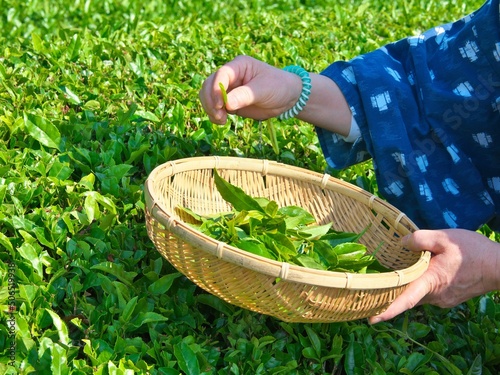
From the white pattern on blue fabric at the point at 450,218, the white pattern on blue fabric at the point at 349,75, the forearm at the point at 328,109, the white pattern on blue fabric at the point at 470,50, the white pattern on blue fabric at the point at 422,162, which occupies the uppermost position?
the white pattern on blue fabric at the point at 470,50

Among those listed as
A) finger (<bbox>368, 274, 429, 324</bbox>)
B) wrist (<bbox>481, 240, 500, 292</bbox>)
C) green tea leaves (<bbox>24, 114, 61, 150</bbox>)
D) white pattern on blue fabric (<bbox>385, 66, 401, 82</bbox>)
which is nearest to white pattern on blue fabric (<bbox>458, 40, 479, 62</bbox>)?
white pattern on blue fabric (<bbox>385, 66, 401, 82</bbox>)

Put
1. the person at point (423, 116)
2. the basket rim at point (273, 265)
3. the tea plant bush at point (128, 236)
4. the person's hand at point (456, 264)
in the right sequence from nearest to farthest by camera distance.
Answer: the basket rim at point (273, 265) → the tea plant bush at point (128, 236) → the person's hand at point (456, 264) → the person at point (423, 116)

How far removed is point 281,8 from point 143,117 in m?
2.04

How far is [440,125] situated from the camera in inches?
91.9

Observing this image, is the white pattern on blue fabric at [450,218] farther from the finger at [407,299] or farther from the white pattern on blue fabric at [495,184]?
the finger at [407,299]

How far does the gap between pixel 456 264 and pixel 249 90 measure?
2.30 feet

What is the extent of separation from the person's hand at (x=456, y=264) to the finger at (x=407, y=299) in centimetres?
2

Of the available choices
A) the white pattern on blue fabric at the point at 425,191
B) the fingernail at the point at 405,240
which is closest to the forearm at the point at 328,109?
the white pattern on blue fabric at the point at 425,191

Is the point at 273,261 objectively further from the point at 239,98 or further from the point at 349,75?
the point at 349,75

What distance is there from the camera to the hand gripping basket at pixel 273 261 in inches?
65.4

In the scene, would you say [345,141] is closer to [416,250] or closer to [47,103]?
[416,250]

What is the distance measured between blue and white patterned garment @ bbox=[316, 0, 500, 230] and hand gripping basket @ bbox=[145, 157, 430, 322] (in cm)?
18

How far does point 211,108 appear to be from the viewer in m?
2.01

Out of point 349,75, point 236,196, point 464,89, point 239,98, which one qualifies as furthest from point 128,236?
point 464,89
